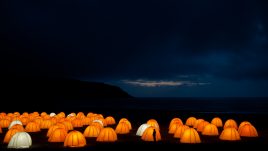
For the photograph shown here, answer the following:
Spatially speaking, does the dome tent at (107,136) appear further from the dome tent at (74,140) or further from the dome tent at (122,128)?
the dome tent at (122,128)

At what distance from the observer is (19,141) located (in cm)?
2375

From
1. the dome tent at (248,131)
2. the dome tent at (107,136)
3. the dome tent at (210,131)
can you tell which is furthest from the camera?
the dome tent at (210,131)

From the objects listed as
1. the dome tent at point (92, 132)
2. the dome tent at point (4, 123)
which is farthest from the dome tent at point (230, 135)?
the dome tent at point (4, 123)

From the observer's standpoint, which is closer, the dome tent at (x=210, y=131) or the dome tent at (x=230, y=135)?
the dome tent at (x=230, y=135)

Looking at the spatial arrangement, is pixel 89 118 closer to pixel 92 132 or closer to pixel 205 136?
pixel 92 132

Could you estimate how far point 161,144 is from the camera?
2478 cm

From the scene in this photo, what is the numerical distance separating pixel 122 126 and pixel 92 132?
12.8ft

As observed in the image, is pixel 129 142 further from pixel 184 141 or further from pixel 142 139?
pixel 184 141

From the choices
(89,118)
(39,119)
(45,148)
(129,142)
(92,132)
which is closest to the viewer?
(45,148)

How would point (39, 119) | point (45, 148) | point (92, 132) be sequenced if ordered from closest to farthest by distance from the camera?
point (45, 148) < point (92, 132) < point (39, 119)

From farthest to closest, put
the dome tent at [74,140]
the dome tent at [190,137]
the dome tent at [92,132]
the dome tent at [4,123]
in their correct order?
the dome tent at [4,123] → the dome tent at [92,132] → the dome tent at [190,137] → the dome tent at [74,140]

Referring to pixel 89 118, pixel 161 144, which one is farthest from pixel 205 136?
pixel 89 118

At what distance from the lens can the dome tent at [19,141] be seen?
23.6 metres

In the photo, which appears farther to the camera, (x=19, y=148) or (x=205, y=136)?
(x=205, y=136)
